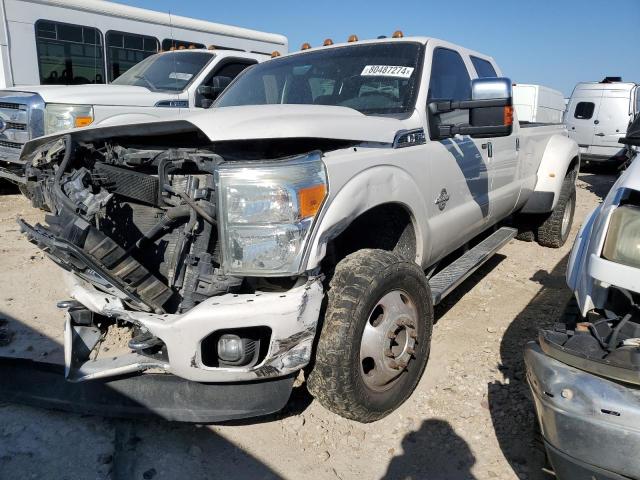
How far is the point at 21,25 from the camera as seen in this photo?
327 inches

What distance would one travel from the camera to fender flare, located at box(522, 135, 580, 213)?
211 inches

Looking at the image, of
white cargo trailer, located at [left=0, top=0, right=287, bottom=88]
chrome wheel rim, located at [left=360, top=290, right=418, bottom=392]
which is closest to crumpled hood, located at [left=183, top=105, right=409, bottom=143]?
chrome wheel rim, located at [left=360, top=290, right=418, bottom=392]

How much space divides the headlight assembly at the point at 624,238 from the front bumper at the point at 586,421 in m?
0.48

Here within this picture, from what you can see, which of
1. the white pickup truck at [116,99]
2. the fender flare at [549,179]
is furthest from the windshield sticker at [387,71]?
the fender flare at [549,179]

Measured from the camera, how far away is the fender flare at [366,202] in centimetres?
224

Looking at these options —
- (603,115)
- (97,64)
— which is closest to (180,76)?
(97,64)

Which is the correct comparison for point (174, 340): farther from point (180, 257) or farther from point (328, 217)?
point (328, 217)

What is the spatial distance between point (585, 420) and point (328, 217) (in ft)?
3.97

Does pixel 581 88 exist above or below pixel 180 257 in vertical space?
above

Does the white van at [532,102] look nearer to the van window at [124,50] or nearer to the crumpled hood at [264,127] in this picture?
the van window at [124,50]

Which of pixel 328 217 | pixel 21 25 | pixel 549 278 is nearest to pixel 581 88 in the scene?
pixel 549 278

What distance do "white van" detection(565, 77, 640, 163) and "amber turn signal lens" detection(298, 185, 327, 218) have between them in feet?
42.1

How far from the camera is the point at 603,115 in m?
13.3

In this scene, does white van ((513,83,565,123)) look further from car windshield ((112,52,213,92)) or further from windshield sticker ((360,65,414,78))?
windshield sticker ((360,65,414,78))
